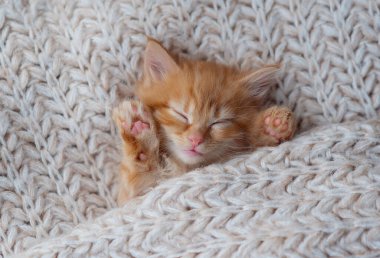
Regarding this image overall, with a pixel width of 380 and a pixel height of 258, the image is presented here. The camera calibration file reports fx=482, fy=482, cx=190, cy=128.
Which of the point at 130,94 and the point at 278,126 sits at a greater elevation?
the point at 130,94

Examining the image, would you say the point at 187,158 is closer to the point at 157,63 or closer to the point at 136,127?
the point at 136,127

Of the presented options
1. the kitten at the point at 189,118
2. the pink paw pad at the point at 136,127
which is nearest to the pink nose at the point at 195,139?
the kitten at the point at 189,118

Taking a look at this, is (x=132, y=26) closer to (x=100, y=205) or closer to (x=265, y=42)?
(x=265, y=42)

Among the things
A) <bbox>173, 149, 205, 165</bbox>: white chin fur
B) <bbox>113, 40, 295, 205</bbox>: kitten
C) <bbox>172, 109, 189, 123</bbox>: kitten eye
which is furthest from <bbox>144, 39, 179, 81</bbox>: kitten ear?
<bbox>173, 149, 205, 165</bbox>: white chin fur

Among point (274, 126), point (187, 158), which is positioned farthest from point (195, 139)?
point (274, 126)

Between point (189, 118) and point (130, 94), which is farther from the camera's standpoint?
point (130, 94)

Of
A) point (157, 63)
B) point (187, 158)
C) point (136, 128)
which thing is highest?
point (157, 63)

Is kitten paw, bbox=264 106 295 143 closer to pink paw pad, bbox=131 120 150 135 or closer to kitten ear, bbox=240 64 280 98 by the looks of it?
kitten ear, bbox=240 64 280 98

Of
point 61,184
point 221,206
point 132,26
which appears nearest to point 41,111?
point 61,184
